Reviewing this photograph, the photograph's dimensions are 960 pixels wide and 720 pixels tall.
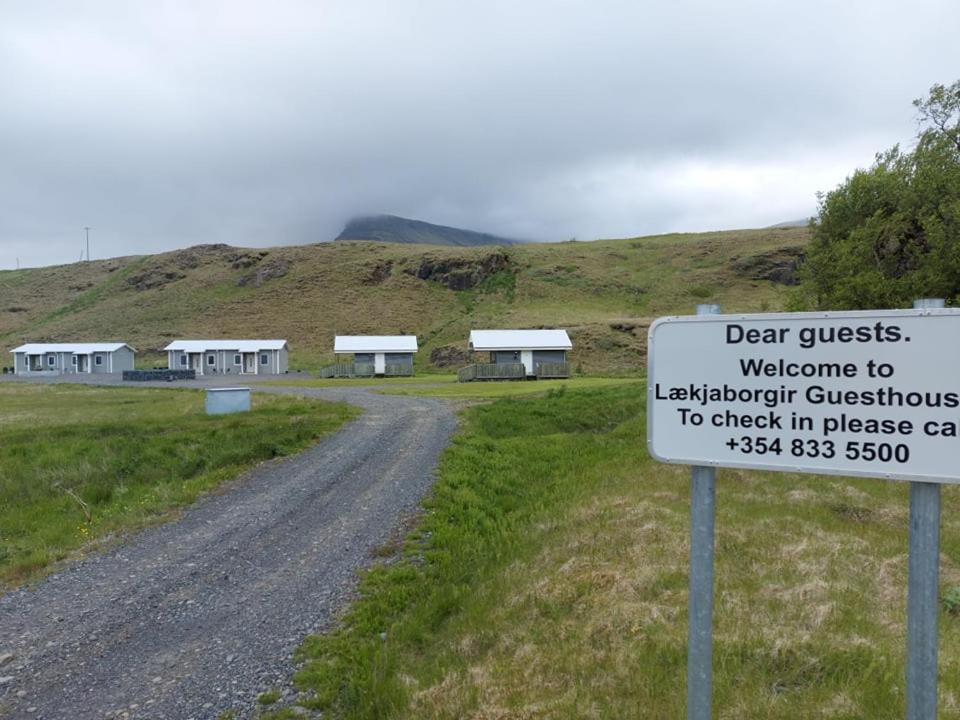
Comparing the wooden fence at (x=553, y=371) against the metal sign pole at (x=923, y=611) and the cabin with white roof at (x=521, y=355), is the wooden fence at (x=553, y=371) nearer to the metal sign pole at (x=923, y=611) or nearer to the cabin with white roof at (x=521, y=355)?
the cabin with white roof at (x=521, y=355)

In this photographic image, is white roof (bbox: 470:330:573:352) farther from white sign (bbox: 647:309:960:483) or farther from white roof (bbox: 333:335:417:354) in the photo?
white sign (bbox: 647:309:960:483)

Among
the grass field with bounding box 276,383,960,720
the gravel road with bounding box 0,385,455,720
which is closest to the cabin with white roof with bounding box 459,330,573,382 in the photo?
the gravel road with bounding box 0,385,455,720

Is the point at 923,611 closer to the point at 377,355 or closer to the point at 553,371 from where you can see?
the point at 553,371

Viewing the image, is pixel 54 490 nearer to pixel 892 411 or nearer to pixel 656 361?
pixel 656 361

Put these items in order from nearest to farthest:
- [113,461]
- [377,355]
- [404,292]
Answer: [113,461] → [377,355] → [404,292]

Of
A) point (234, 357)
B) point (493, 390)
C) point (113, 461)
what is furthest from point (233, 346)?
point (113, 461)

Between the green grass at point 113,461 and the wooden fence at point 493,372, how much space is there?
24.7m

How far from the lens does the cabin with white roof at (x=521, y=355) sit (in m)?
53.2

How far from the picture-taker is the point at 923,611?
2604 millimetres

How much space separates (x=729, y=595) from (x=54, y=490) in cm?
1373

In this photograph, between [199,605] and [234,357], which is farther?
[234,357]

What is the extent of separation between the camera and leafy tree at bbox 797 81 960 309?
24.9 meters

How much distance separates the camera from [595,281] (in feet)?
308

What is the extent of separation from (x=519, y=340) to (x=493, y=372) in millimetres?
5027
